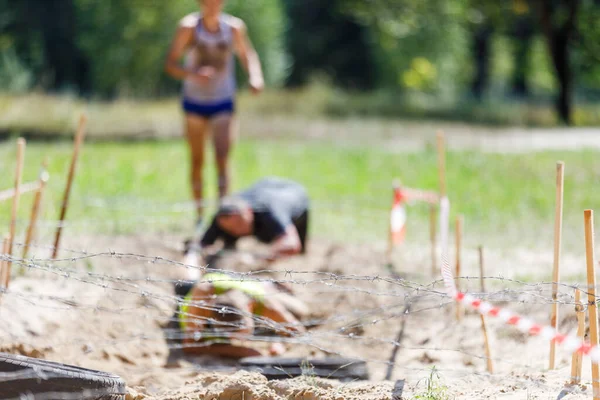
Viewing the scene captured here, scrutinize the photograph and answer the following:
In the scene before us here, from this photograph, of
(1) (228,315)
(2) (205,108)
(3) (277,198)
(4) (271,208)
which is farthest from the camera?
(2) (205,108)

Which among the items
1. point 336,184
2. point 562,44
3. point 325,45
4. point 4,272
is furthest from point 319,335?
point 325,45

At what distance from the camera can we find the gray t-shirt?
7.02 m

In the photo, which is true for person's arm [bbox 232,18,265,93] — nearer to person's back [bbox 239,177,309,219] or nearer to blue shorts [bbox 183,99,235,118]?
blue shorts [bbox 183,99,235,118]

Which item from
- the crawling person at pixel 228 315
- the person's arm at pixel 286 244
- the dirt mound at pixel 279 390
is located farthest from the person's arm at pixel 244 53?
the dirt mound at pixel 279 390

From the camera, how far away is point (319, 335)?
4051 mm

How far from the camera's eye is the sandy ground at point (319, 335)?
401 cm

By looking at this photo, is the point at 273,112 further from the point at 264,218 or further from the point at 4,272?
the point at 4,272

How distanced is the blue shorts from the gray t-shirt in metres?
0.92

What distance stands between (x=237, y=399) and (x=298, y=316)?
188cm

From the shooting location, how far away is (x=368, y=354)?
5.34 metres

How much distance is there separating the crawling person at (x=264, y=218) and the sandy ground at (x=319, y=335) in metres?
0.27

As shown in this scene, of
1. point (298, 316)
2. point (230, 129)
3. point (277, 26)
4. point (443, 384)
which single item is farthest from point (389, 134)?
point (443, 384)

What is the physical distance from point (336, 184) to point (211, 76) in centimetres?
385

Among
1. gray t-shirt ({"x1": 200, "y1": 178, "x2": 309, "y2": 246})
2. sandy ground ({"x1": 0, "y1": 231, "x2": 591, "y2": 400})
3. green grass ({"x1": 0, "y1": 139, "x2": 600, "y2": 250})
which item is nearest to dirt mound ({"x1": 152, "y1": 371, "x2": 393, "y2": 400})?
sandy ground ({"x1": 0, "y1": 231, "x2": 591, "y2": 400})
